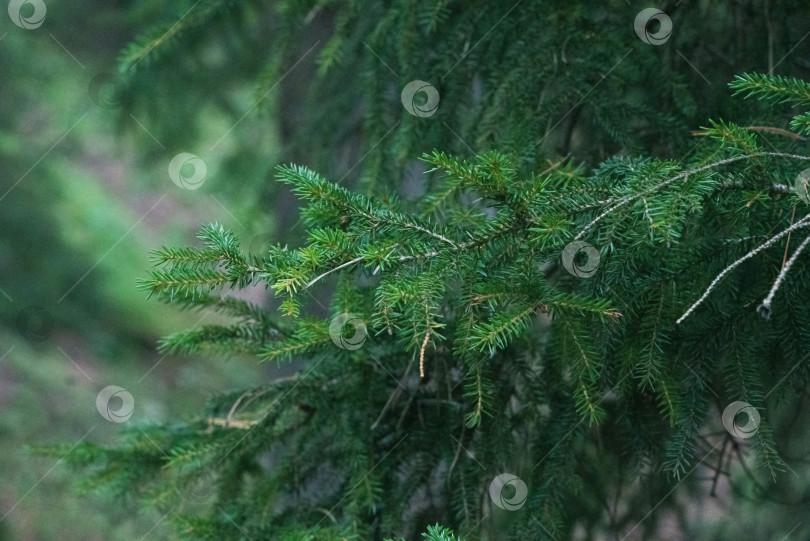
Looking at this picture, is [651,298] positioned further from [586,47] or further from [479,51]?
[479,51]

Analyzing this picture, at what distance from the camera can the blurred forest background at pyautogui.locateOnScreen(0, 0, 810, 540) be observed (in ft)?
5.10

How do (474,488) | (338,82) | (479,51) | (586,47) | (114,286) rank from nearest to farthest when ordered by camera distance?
(474,488) < (586,47) < (479,51) < (338,82) < (114,286)

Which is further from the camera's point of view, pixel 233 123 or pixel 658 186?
pixel 233 123

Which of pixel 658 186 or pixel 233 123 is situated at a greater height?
pixel 233 123

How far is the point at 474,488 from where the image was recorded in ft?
4.44

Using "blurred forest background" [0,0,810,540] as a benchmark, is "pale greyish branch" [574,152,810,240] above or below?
below

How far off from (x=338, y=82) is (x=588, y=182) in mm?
1290

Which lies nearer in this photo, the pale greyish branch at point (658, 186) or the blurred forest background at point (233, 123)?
the pale greyish branch at point (658, 186)

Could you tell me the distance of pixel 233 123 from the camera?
3330mm

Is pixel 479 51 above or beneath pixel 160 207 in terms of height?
beneath

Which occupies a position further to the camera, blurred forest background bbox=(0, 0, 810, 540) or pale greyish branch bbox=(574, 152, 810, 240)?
blurred forest background bbox=(0, 0, 810, 540)

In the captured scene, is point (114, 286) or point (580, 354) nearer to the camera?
point (580, 354)

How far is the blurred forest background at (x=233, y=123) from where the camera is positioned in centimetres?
155

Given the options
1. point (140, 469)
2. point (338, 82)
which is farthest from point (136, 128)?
point (140, 469)
